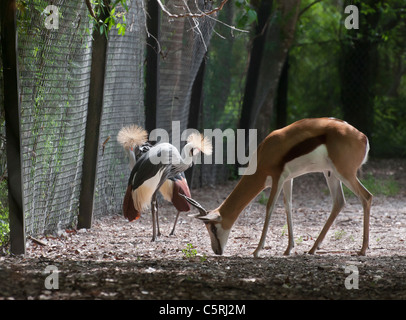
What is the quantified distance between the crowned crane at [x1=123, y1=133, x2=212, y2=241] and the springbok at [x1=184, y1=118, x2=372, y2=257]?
85 cm

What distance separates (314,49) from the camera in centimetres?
1427

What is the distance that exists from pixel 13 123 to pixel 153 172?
1.88 meters

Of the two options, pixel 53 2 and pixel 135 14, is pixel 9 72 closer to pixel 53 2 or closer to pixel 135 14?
pixel 53 2

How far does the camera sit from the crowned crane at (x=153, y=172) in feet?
21.9

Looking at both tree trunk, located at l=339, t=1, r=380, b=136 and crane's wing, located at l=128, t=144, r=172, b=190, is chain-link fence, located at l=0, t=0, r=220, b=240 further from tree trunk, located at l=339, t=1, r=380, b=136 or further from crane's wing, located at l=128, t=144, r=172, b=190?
tree trunk, located at l=339, t=1, r=380, b=136

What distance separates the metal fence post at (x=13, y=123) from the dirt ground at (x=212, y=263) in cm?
25

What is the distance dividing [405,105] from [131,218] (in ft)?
30.8

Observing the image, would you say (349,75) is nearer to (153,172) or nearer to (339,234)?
(339,234)

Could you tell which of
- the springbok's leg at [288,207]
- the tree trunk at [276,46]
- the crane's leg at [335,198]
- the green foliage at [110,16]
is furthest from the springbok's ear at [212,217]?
the tree trunk at [276,46]

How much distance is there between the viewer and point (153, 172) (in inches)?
262

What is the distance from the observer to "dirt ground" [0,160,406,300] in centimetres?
408

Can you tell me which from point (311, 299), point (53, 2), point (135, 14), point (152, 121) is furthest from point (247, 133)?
point (311, 299)

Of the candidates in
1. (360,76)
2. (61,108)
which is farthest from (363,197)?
(360,76)

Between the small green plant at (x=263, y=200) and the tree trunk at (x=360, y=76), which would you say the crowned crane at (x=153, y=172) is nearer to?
the small green plant at (x=263, y=200)
